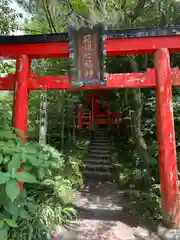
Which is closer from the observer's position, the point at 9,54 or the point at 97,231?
the point at 97,231

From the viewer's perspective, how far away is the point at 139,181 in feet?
18.7

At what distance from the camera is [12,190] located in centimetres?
196

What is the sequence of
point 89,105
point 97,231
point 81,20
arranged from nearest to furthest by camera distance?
point 97,231, point 81,20, point 89,105

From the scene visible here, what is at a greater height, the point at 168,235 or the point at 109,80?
the point at 109,80

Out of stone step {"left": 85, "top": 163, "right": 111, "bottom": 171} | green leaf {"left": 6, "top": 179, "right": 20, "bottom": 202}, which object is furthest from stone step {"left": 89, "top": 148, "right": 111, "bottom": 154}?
green leaf {"left": 6, "top": 179, "right": 20, "bottom": 202}

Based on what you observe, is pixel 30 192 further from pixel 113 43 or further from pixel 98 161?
pixel 98 161

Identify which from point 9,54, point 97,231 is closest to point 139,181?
point 97,231

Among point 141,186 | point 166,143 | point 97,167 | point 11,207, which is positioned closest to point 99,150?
point 97,167

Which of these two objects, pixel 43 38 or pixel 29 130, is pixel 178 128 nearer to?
pixel 43 38

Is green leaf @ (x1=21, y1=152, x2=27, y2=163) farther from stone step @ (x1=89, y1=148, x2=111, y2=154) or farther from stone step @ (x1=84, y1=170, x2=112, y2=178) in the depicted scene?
stone step @ (x1=89, y1=148, x2=111, y2=154)

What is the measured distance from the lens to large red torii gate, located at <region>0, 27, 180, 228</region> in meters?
3.65

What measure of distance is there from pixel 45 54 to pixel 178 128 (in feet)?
13.9

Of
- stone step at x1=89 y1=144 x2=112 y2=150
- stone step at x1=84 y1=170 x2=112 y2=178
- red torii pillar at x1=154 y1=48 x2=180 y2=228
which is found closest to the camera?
red torii pillar at x1=154 y1=48 x2=180 y2=228

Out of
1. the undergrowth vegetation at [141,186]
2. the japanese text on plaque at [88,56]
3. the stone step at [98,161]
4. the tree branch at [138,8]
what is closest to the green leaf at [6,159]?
the japanese text on plaque at [88,56]
